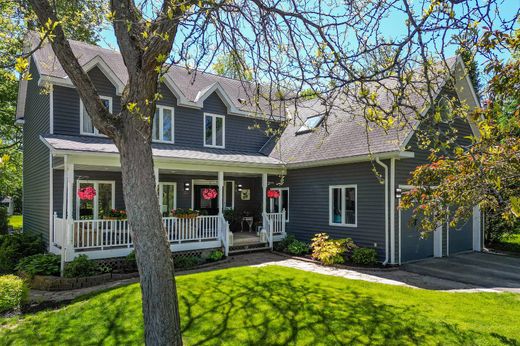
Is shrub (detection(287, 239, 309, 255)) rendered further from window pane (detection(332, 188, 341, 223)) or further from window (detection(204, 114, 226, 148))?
window (detection(204, 114, 226, 148))

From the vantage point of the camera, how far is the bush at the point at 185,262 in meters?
10.7

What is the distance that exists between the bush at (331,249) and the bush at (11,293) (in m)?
7.78

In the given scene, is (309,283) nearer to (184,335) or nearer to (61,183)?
(184,335)

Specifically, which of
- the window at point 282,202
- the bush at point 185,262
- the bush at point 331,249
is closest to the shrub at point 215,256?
the bush at point 185,262

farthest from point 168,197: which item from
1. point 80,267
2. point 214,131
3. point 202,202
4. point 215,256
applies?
point 80,267

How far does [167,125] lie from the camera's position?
45.4ft

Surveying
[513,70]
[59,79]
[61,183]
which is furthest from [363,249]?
[59,79]

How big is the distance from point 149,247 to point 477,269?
34.3 ft

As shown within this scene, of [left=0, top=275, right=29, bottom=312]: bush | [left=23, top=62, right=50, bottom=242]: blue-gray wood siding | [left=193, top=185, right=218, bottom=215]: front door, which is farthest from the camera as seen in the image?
[left=193, top=185, right=218, bottom=215]: front door

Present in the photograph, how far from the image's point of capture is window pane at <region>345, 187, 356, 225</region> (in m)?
12.0

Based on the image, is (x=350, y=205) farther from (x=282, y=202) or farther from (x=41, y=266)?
(x=41, y=266)

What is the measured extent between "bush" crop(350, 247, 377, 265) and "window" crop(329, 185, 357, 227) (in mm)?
1122

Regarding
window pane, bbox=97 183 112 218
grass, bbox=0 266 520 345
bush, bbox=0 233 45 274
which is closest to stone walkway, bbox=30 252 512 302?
grass, bbox=0 266 520 345

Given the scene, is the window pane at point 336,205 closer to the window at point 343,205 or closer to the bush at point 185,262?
the window at point 343,205
